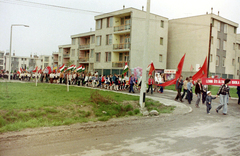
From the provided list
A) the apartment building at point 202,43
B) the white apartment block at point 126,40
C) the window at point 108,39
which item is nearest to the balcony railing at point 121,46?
the white apartment block at point 126,40

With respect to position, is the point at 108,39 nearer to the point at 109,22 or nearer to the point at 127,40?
the point at 109,22

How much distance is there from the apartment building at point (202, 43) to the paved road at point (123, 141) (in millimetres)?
30009

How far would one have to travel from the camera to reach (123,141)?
6.49 metres

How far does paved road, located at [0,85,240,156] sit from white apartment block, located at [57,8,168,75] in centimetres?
2946

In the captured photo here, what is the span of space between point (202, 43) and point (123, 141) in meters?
35.6

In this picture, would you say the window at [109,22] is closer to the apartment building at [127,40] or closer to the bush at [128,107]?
the apartment building at [127,40]

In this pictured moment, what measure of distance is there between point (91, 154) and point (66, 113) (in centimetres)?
540

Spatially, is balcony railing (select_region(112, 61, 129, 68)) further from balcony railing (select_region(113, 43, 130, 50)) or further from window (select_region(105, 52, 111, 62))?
balcony railing (select_region(113, 43, 130, 50))

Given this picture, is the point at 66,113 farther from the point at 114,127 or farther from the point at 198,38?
the point at 198,38

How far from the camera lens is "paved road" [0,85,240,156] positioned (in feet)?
17.9

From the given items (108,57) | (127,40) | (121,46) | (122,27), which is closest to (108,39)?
(108,57)

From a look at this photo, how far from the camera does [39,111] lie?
969 centimetres

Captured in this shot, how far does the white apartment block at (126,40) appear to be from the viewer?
37.8 m

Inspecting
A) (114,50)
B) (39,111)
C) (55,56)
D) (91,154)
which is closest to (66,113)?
(39,111)
